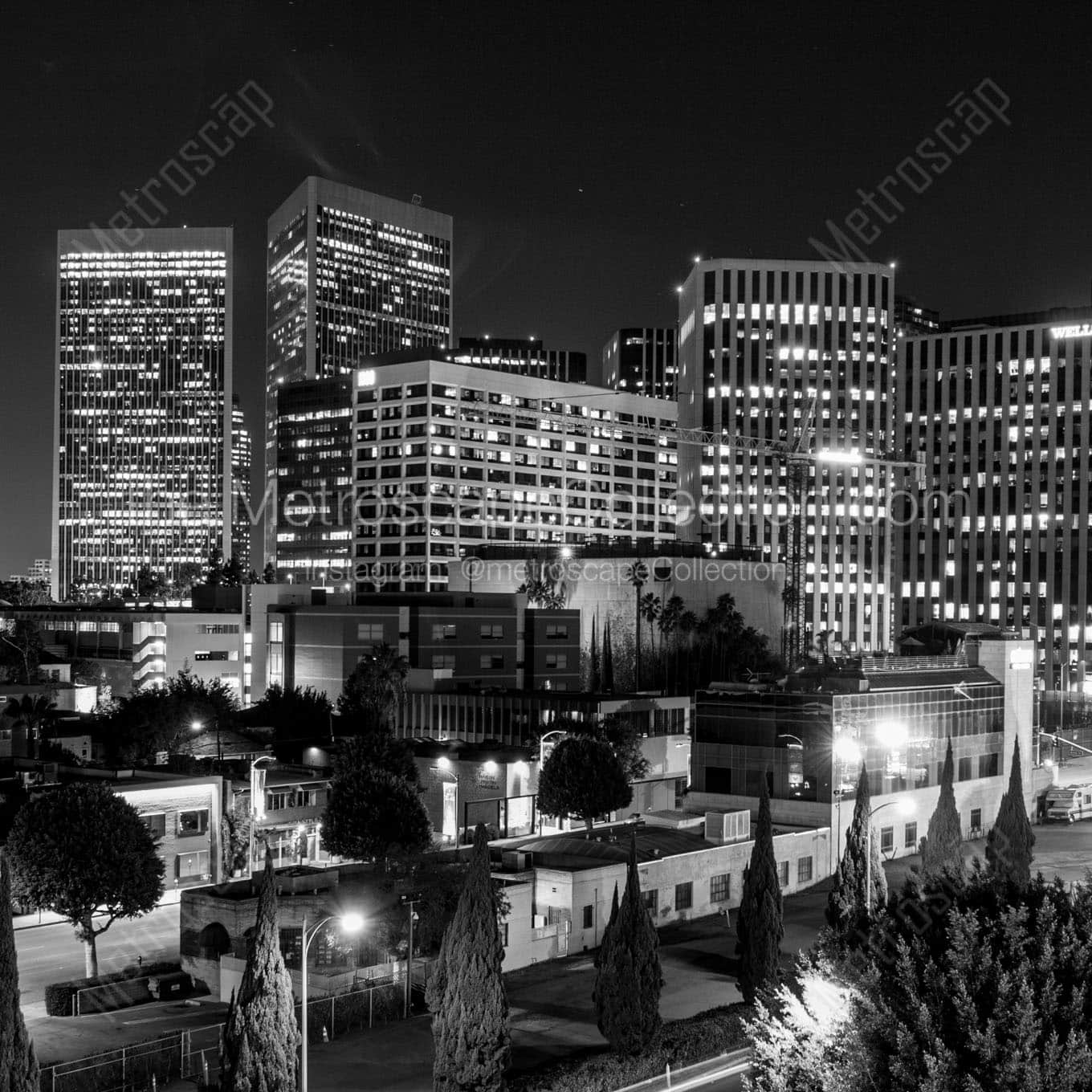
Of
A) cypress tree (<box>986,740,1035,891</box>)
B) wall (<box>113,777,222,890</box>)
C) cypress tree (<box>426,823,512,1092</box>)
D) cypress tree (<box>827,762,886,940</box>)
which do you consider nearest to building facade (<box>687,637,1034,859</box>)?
cypress tree (<box>986,740,1035,891</box>)

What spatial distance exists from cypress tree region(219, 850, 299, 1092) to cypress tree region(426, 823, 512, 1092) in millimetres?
5358

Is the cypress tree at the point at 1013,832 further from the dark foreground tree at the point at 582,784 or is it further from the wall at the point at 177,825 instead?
the wall at the point at 177,825

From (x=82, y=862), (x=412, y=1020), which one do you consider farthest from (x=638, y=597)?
(x=412, y=1020)

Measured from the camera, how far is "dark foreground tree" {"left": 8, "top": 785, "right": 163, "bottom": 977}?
49062 mm

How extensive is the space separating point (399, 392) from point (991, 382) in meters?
88.8

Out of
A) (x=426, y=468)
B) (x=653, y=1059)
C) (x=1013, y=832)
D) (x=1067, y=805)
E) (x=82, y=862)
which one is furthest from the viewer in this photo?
(x=426, y=468)

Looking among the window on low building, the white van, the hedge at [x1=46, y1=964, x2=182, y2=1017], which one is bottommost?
the white van

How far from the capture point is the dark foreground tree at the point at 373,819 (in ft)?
200

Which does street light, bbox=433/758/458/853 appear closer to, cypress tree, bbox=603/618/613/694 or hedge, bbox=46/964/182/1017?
hedge, bbox=46/964/182/1017

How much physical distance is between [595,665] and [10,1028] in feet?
383

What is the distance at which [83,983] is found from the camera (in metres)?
46.0

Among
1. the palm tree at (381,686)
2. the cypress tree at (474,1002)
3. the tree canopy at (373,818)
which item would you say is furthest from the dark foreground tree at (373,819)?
the palm tree at (381,686)

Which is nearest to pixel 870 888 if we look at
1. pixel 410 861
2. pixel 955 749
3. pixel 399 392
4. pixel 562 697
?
pixel 410 861

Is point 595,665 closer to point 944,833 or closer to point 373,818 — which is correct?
point 373,818
